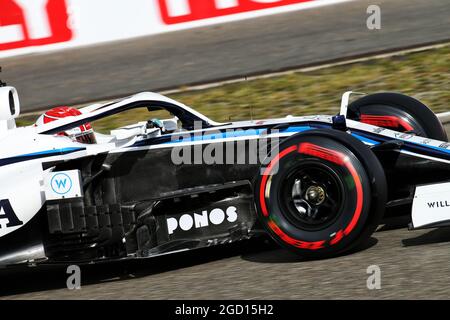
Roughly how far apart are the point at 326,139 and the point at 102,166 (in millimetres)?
1486

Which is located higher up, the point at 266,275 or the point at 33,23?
the point at 33,23

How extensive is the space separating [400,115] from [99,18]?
7899 millimetres

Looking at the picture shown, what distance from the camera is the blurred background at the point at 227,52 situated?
10.8m

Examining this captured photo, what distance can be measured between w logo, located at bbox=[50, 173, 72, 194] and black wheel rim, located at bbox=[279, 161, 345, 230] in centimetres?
139

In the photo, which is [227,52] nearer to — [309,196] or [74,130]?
[74,130]

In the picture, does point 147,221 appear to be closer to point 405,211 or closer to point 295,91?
point 405,211

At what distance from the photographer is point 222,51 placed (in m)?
12.6

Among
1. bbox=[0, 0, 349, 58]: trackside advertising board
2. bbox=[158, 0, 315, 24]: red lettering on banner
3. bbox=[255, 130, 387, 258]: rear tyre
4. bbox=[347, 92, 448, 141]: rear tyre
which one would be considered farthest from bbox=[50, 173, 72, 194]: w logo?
bbox=[158, 0, 315, 24]: red lettering on banner

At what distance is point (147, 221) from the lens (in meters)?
5.60

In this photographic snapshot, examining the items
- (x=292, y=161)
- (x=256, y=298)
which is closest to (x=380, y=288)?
(x=256, y=298)

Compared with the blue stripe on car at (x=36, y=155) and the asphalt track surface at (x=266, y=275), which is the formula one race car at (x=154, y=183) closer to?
the blue stripe on car at (x=36, y=155)
